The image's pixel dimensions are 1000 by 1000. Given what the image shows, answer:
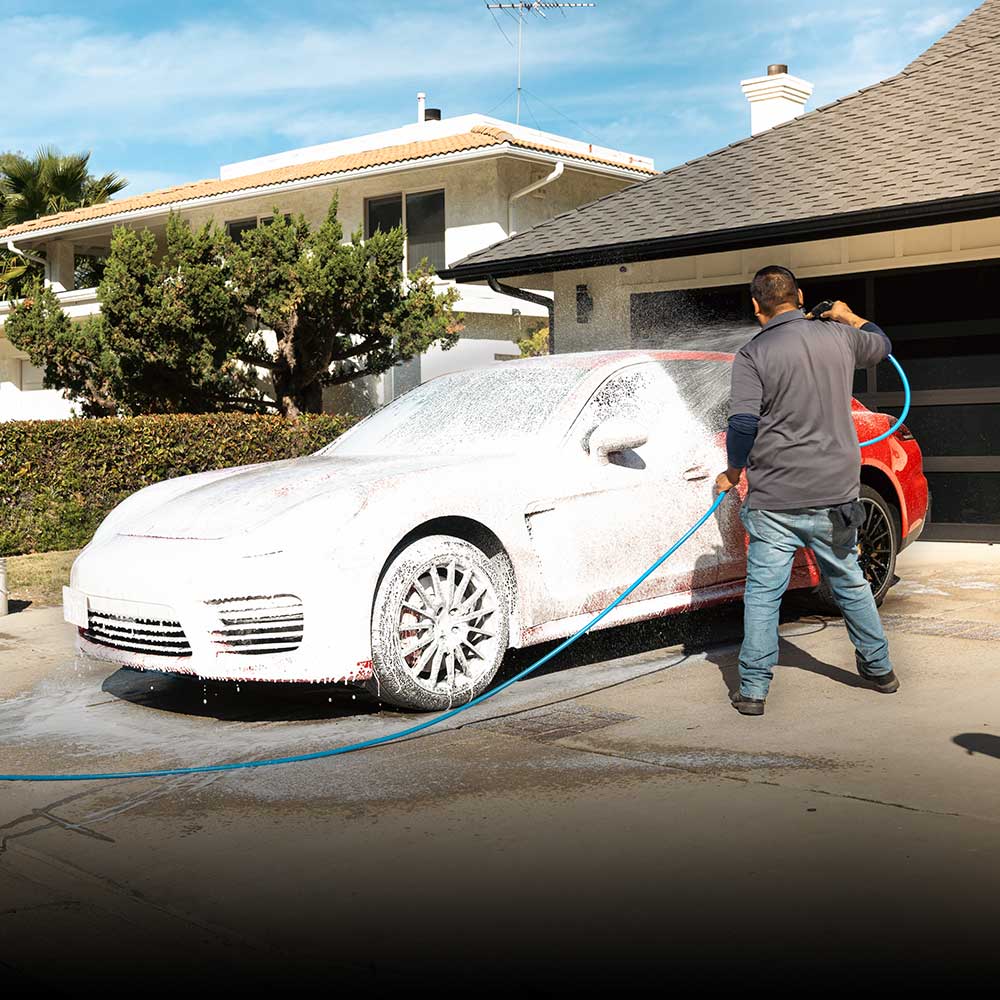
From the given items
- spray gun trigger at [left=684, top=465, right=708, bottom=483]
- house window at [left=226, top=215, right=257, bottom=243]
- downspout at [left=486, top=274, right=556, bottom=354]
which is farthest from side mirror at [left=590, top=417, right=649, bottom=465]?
house window at [left=226, top=215, right=257, bottom=243]

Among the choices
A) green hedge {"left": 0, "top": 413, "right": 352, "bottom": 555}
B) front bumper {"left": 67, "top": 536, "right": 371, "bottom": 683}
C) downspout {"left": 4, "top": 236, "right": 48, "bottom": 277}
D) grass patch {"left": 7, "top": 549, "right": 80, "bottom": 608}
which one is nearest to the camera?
front bumper {"left": 67, "top": 536, "right": 371, "bottom": 683}

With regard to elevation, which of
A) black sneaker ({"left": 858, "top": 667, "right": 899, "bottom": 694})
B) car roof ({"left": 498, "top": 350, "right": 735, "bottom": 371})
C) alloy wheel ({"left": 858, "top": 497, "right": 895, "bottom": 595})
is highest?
car roof ({"left": 498, "top": 350, "right": 735, "bottom": 371})

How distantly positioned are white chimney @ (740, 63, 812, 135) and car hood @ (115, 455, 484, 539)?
11.0 meters

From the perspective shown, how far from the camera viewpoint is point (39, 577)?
10.6 metres

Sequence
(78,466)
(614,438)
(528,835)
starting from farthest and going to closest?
1. (78,466)
2. (614,438)
3. (528,835)

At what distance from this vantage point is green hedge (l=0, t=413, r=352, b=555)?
1262 centimetres

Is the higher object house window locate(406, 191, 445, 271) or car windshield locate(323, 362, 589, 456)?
house window locate(406, 191, 445, 271)

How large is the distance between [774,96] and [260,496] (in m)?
11.9

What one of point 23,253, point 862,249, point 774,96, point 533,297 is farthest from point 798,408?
point 23,253

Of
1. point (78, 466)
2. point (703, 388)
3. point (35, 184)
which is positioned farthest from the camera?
point (35, 184)

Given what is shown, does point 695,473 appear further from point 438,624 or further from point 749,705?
point 438,624

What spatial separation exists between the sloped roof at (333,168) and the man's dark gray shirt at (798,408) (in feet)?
55.7

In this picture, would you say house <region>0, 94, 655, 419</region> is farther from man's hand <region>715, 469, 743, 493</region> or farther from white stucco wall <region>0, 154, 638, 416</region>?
man's hand <region>715, 469, 743, 493</region>

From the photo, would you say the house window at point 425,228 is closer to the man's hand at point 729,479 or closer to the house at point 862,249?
the house at point 862,249
